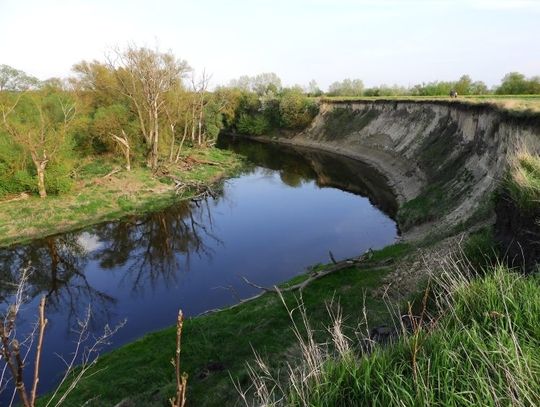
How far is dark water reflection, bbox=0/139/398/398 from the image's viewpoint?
59.3 feet

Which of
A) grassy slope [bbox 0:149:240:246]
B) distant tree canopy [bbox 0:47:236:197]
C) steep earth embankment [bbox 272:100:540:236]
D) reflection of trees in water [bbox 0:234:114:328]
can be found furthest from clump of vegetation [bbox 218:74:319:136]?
reflection of trees in water [bbox 0:234:114:328]

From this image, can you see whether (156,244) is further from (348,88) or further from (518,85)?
(348,88)

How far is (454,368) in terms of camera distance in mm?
4605

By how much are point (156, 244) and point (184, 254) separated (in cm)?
245

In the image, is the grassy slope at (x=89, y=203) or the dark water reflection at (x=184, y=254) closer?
the dark water reflection at (x=184, y=254)

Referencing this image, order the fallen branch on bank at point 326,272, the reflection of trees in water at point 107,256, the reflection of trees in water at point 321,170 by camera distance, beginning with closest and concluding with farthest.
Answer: the fallen branch on bank at point 326,272 → the reflection of trees in water at point 107,256 → the reflection of trees in water at point 321,170

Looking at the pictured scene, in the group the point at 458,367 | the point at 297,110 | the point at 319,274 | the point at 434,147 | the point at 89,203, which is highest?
the point at 297,110

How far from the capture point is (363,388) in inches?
191

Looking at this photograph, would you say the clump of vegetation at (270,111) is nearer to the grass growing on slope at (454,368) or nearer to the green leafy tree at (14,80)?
the green leafy tree at (14,80)

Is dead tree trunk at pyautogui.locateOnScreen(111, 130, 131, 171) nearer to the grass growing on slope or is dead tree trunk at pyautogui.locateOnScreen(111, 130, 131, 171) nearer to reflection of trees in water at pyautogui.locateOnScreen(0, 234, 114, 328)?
reflection of trees in water at pyautogui.locateOnScreen(0, 234, 114, 328)

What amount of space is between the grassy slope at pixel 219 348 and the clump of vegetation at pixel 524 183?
4378 millimetres

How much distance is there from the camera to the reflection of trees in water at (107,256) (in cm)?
1969

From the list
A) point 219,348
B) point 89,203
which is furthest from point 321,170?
point 219,348

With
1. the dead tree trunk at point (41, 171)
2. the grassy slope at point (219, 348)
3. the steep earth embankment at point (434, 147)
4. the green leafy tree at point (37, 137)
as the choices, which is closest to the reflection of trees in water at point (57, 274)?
the dead tree trunk at point (41, 171)
